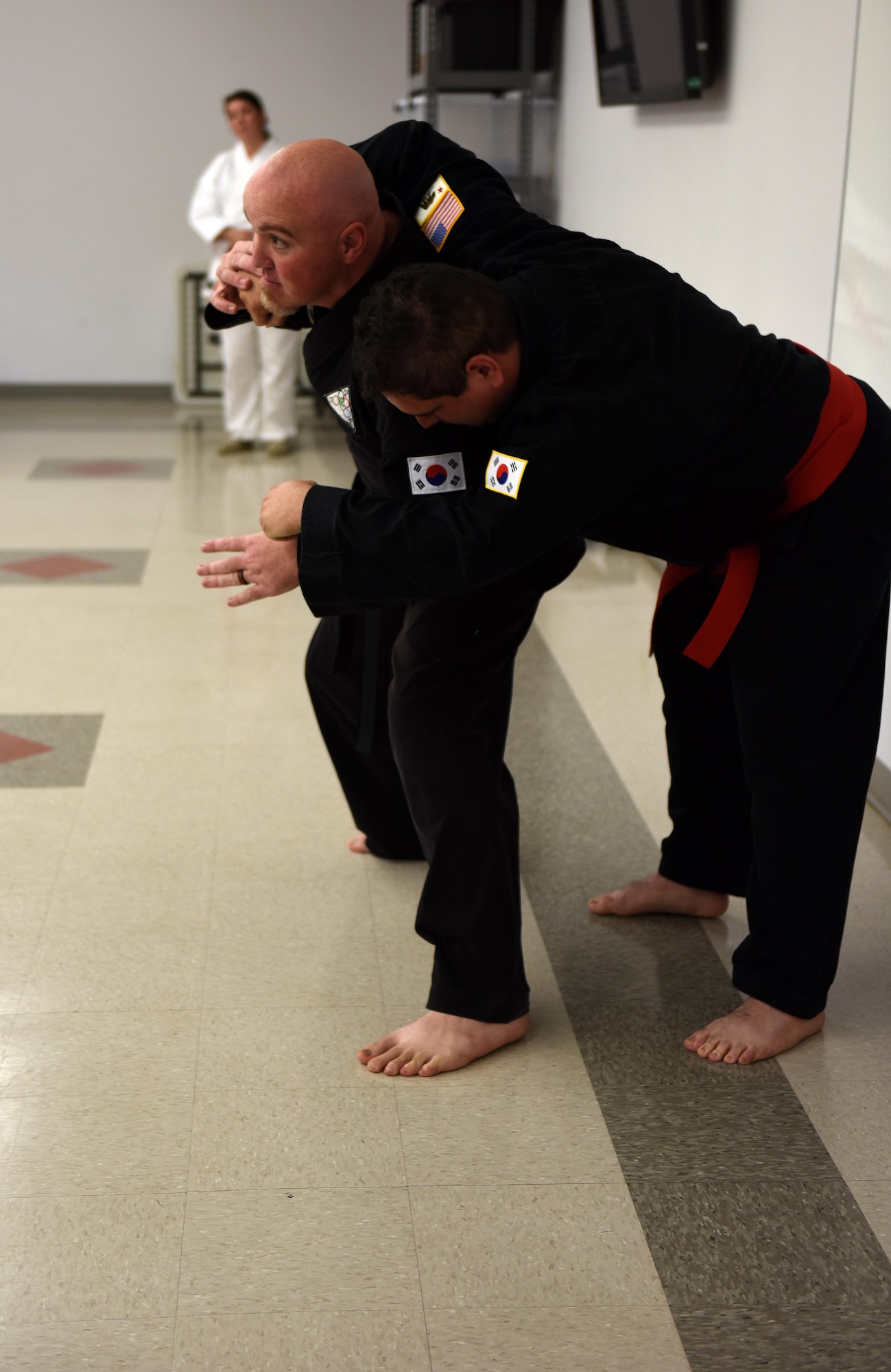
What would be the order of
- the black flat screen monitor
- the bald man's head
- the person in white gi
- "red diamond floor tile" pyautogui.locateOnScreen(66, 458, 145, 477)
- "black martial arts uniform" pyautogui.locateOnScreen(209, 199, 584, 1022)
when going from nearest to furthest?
the bald man's head → "black martial arts uniform" pyautogui.locateOnScreen(209, 199, 584, 1022) → the black flat screen monitor → "red diamond floor tile" pyautogui.locateOnScreen(66, 458, 145, 477) → the person in white gi

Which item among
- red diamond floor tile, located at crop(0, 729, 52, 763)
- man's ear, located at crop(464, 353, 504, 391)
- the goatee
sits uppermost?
the goatee

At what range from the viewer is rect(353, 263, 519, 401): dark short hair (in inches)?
49.9

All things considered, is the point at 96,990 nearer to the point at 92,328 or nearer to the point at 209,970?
the point at 209,970

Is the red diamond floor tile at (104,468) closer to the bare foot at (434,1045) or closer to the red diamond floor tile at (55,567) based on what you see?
the red diamond floor tile at (55,567)

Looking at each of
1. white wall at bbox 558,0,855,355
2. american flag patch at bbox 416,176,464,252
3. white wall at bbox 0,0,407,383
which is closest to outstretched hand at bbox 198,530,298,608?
american flag patch at bbox 416,176,464,252

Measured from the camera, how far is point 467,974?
1.65m

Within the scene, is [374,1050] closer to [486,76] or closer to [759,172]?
[759,172]

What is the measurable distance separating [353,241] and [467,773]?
0.63 metres

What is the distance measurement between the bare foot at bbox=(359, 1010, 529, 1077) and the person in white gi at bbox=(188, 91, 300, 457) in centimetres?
450

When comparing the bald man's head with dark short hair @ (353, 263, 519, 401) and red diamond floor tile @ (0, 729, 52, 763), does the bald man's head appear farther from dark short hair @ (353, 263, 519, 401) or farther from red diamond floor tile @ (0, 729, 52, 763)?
red diamond floor tile @ (0, 729, 52, 763)

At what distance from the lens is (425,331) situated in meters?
1.27

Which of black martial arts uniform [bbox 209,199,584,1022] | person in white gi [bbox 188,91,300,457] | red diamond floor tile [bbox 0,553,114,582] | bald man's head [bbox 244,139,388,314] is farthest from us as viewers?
person in white gi [bbox 188,91,300,457]

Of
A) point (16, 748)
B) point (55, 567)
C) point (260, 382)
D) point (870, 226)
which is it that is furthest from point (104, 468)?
point (870, 226)

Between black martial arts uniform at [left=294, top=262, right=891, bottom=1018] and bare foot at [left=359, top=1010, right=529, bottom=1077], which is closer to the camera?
black martial arts uniform at [left=294, top=262, right=891, bottom=1018]
